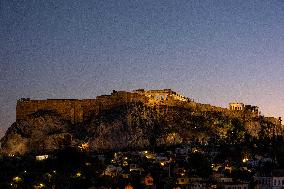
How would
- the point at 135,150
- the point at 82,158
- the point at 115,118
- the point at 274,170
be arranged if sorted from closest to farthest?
the point at 274,170 → the point at 82,158 → the point at 135,150 → the point at 115,118

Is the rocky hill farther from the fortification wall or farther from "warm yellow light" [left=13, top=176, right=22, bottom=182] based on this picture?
"warm yellow light" [left=13, top=176, right=22, bottom=182]

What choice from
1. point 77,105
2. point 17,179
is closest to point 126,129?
point 77,105

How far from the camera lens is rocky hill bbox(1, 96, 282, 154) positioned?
63.7m

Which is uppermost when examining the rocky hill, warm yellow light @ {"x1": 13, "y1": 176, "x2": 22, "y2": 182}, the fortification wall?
the fortification wall

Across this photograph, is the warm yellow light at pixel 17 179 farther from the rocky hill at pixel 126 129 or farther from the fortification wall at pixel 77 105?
the fortification wall at pixel 77 105

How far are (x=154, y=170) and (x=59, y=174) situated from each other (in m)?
7.42

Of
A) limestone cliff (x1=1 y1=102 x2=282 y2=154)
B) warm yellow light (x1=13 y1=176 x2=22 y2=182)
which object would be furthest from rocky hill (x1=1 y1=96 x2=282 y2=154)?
warm yellow light (x1=13 y1=176 x2=22 y2=182)

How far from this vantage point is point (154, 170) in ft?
162

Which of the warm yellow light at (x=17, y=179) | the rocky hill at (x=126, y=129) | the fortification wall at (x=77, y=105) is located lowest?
the warm yellow light at (x=17, y=179)

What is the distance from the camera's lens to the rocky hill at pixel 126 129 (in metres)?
63.7

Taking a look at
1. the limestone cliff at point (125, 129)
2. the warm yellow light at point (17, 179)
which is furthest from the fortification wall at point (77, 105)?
the warm yellow light at point (17, 179)

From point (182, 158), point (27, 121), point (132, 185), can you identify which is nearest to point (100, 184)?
point (132, 185)

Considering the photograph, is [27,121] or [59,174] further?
[27,121]

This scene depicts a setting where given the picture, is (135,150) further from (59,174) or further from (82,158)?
(59,174)
